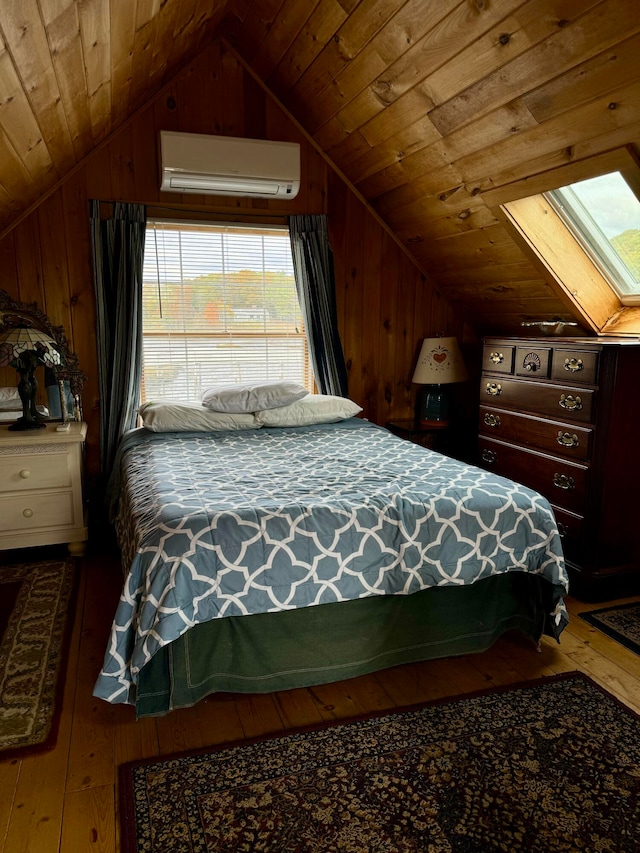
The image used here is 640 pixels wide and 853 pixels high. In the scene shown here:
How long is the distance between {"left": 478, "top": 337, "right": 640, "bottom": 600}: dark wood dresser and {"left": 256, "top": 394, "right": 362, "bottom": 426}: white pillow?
1.02 metres

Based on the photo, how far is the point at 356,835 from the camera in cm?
145

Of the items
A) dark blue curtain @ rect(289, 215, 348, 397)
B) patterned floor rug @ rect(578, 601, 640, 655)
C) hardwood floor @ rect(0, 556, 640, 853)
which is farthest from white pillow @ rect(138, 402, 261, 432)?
patterned floor rug @ rect(578, 601, 640, 655)

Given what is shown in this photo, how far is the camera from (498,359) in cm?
332

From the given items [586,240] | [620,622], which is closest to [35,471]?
[620,622]

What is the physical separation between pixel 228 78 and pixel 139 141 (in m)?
0.65

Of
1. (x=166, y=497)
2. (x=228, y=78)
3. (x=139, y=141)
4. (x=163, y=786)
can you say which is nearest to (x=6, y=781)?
(x=163, y=786)

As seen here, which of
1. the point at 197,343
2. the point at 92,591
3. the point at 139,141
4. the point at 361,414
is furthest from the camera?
the point at 361,414

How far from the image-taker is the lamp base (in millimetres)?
3988

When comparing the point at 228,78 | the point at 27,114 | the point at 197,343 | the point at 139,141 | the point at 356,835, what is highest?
the point at 228,78

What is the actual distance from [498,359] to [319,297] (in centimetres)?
118

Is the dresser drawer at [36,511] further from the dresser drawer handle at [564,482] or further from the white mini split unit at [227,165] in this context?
the dresser drawer handle at [564,482]

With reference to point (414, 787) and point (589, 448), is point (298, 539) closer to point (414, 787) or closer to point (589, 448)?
Result: point (414, 787)

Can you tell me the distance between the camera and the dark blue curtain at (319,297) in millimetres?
3709

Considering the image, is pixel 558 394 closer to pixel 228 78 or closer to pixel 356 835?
pixel 356 835
